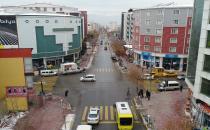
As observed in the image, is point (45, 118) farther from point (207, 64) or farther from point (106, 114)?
point (207, 64)

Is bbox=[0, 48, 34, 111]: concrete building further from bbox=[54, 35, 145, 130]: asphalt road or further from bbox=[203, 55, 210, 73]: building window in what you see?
bbox=[203, 55, 210, 73]: building window

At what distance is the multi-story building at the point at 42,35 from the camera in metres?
61.6

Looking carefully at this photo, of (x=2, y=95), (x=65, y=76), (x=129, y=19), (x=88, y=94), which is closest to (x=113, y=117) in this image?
(x=88, y=94)

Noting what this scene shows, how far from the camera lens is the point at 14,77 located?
121 ft

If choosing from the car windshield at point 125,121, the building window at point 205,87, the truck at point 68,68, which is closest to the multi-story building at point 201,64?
the building window at point 205,87

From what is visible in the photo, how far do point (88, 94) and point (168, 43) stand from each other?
98.8ft

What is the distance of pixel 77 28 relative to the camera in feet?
267

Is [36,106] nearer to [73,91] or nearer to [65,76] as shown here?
[73,91]

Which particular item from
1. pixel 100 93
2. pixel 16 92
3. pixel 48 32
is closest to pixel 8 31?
pixel 48 32

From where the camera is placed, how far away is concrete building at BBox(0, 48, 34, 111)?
→ 36219 millimetres

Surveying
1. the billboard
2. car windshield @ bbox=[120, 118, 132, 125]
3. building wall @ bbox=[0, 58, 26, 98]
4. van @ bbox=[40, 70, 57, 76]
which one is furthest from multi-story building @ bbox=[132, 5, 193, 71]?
building wall @ bbox=[0, 58, 26, 98]

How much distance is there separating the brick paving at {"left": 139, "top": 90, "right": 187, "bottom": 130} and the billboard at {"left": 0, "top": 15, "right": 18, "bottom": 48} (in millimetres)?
37921

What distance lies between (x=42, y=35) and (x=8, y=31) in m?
9.07

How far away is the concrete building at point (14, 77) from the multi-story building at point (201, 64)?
77.9 feet
